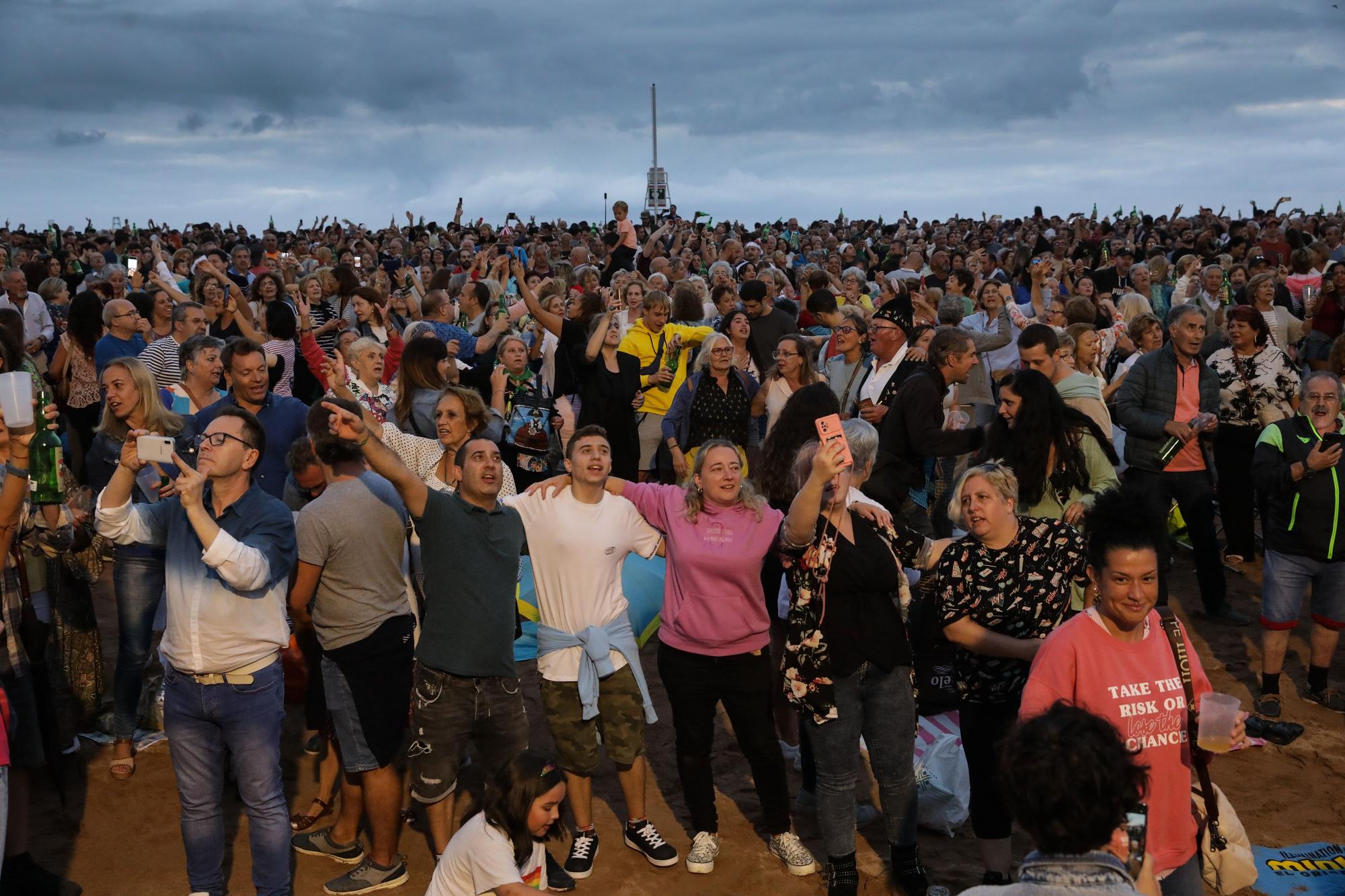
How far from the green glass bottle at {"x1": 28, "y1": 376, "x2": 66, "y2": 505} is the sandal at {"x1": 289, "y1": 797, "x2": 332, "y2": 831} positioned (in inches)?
73.5

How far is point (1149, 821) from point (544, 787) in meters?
1.94

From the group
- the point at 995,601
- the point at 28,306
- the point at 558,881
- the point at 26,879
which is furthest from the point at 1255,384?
the point at 28,306

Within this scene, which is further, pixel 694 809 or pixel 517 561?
pixel 694 809

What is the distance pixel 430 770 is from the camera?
189 inches

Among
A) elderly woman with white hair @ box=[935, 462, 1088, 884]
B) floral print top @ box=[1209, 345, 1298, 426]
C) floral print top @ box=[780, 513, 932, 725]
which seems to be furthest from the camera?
floral print top @ box=[1209, 345, 1298, 426]

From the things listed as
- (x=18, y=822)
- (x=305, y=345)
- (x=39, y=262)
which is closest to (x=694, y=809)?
(x=18, y=822)

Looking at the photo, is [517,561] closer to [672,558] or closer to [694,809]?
[672,558]

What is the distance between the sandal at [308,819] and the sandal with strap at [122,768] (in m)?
1.01

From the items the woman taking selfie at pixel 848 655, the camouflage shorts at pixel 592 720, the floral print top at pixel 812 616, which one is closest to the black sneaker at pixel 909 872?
the woman taking selfie at pixel 848 655

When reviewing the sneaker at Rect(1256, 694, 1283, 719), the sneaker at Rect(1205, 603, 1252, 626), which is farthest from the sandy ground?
the sneaker at Rect(1205, 603, 1252, 626)

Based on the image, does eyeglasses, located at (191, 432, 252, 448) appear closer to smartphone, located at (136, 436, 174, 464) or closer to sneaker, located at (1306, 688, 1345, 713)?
smartphone, located at (136, 436, 174, 464)

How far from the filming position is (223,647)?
4250mm

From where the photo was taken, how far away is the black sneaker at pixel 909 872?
486 centimetres

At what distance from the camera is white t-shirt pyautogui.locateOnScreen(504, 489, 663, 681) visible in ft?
16.5
